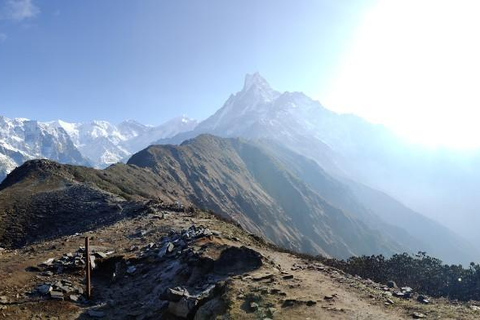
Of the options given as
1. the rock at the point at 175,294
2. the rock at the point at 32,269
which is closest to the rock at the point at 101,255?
the rock at the point at 32,269

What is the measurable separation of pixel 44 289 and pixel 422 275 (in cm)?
3993

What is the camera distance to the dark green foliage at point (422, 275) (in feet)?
129

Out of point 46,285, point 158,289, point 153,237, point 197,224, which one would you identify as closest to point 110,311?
point 158,289

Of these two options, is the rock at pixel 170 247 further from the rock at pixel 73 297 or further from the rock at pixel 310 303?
the rock at pixel 310 303

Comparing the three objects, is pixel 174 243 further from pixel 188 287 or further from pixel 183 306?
pixel 183 306

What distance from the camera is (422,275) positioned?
153ft

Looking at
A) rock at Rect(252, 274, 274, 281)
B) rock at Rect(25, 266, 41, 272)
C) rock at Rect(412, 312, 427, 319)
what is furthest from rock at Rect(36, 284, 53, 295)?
rock at Rect(412, 312, 427, 319)

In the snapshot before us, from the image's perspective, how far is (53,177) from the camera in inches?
2532

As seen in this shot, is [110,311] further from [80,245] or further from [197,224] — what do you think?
[197,224]

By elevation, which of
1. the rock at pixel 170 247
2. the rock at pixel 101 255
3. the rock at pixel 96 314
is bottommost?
the rock at pixel 96 314

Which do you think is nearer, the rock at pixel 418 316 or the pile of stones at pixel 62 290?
the rock at pixel 418 316

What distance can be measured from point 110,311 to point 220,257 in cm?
652

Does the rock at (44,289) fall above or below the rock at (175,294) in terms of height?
below

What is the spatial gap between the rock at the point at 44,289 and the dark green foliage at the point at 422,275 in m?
24.2
